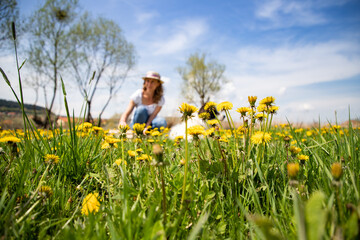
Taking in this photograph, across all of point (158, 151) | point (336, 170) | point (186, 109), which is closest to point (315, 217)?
point (336, 170)

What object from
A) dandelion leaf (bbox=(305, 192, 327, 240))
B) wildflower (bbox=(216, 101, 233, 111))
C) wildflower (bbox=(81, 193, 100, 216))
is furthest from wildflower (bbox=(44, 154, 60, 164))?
dandelion leaf (bbox=(305, 192, 327, 240))

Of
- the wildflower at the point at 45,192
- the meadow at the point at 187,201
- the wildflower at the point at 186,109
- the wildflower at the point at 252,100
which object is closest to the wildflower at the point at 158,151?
the meadow at the point at 187,201

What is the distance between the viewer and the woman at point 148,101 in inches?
237

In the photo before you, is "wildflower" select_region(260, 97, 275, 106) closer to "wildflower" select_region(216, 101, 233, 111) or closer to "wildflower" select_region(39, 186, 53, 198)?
"wildflower" select_region(216, 101, 233, 111)

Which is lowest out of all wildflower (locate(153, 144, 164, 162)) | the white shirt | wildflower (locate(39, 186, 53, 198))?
wildflower (locate(39, 186, 53, 198))

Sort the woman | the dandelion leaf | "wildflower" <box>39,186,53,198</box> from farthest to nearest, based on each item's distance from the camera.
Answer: the woman < "wildflower" <box>39,186,53,198</box> < the dandelion leaf

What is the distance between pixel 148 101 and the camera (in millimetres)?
6582

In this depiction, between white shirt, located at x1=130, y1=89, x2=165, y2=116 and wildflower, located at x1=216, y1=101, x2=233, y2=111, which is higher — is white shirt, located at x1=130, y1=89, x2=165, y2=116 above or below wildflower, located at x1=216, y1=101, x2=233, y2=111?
above

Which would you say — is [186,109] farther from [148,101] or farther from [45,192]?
[148,101]

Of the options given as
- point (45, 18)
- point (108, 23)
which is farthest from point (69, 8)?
point (108, 23)

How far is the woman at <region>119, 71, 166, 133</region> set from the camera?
19.7ft

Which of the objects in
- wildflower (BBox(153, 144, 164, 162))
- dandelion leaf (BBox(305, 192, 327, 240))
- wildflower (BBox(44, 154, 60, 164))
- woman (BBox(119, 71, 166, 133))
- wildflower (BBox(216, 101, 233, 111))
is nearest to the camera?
dandelion leaf (BBox(305, 192, 327, 240))

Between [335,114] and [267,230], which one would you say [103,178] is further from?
[335,114]

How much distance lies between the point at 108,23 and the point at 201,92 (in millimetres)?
19857
